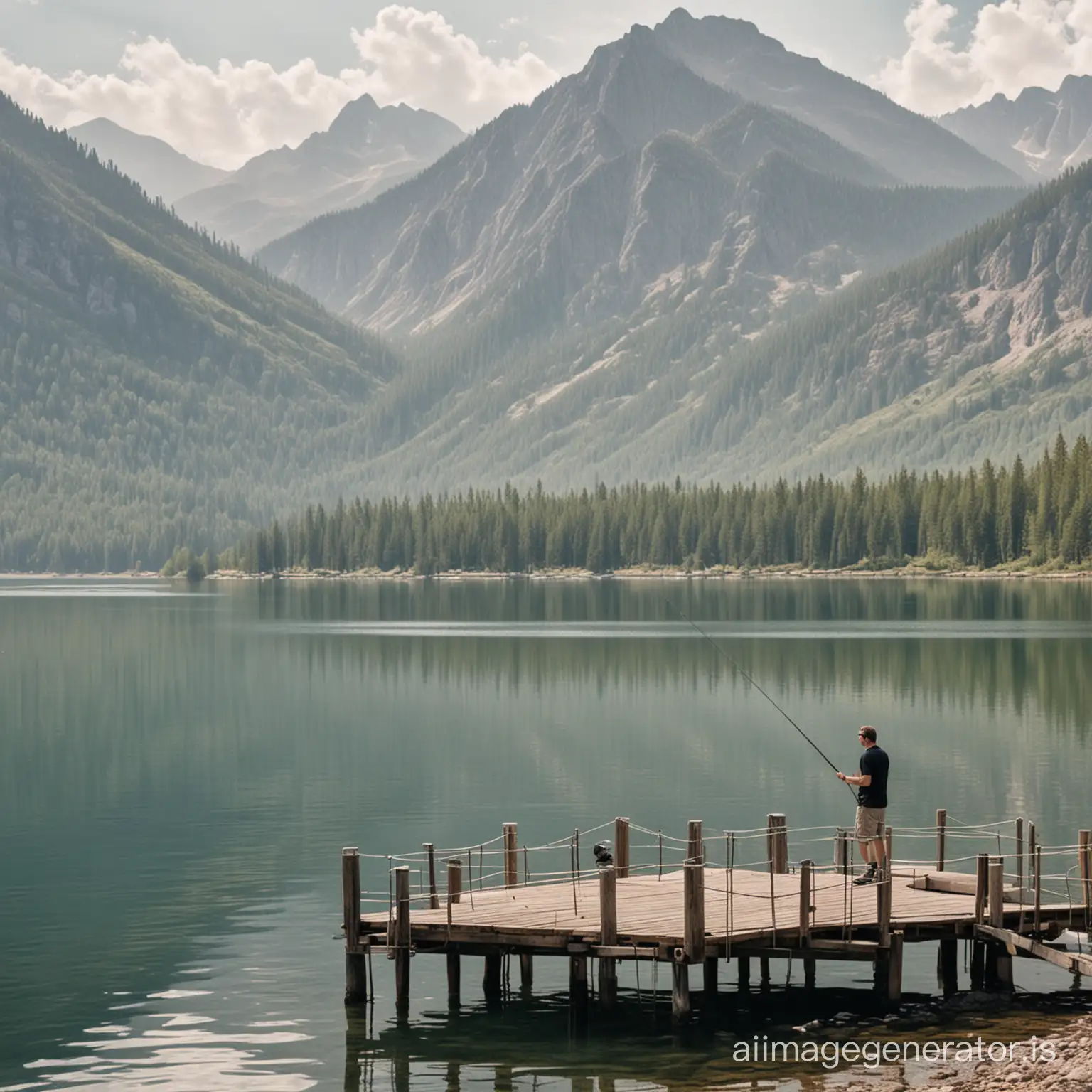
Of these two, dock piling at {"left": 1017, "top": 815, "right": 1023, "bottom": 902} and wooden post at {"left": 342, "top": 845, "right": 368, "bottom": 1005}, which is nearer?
wooden post at {"left": 342, "top": 845, "right": 368, "bottom": 1005}

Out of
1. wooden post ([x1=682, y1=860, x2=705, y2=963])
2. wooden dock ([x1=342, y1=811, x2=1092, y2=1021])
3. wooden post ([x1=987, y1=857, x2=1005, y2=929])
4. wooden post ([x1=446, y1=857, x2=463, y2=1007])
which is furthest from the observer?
wooden post ([x1=446, y1=857, x2=463, y2=1007])

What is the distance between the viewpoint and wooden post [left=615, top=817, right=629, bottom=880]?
43500mm

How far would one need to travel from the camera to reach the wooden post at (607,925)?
35500 millimetres

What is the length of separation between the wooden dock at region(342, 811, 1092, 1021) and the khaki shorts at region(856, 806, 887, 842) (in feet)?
1.53

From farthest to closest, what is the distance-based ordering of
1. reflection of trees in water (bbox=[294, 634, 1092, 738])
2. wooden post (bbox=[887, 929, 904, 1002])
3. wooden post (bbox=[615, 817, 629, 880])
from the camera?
1. reflection of trees in water (bbox=[294, 634, 1092, 738])
2. wooden post (bbox=[615, 817, 629, 880])
3. wooden post (bbox=[887, 929, 904, 1002])

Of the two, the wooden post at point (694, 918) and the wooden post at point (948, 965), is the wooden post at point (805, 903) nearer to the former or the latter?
the wooden post at point (694, 918)

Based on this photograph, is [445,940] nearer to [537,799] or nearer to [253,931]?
[253,931]

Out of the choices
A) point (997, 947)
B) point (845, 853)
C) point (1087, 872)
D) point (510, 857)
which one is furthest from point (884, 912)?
point (510, 857)

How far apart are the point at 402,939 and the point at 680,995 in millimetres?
6052

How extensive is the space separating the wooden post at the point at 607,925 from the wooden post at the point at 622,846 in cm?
645

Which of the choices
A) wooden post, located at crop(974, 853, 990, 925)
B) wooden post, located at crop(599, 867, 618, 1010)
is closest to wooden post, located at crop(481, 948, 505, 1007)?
wooden post, located at crop(599, 867, 618, 1010)

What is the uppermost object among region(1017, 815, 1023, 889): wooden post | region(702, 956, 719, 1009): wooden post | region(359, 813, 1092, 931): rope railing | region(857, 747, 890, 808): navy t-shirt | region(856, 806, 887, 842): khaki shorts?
region(857, 747, 890, 808): navy t-shirt

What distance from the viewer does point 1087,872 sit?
40.8 meters

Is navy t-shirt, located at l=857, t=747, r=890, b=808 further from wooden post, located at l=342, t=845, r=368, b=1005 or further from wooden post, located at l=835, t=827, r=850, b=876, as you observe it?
wooden post, located at l=342, t=845, r=368, b=1005
